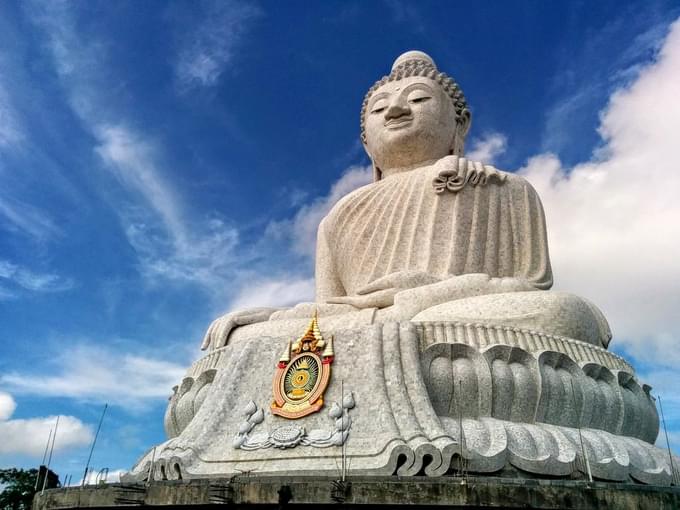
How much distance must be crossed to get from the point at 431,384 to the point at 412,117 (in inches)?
231

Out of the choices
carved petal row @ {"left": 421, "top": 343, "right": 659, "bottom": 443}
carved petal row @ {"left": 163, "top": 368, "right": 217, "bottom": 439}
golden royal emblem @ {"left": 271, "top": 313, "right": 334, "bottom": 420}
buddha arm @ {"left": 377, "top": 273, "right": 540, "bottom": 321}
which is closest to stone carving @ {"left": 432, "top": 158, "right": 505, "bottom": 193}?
buddha arm @ {"left": 377, "top": 273, "right": 540, "bottom": 321}

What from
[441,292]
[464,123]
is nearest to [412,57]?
[464,123]

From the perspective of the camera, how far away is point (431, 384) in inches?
262

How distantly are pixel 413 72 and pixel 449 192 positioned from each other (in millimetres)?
3057

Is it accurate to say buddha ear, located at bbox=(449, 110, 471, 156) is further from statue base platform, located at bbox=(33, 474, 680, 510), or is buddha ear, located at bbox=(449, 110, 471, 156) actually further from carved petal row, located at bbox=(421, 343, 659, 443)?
statue base platform, located at bbox=(33, 474, 680, 510)

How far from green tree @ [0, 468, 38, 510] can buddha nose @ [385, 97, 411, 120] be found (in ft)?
32.1

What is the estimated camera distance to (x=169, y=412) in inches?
327

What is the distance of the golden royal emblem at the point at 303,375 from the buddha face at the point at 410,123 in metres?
5.13

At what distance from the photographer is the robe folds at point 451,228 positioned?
377 inches

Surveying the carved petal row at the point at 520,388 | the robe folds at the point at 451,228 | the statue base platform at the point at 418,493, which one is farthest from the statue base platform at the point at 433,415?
the robe folds at the point at 451,228

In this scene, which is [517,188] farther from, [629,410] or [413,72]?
[629,410]

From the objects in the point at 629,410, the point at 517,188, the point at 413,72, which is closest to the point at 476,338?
the point at 629,410

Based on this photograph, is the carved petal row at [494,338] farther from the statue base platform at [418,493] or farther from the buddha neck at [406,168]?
the buddha neck at [406,168]

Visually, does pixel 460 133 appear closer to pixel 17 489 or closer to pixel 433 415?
pixel 433 415
